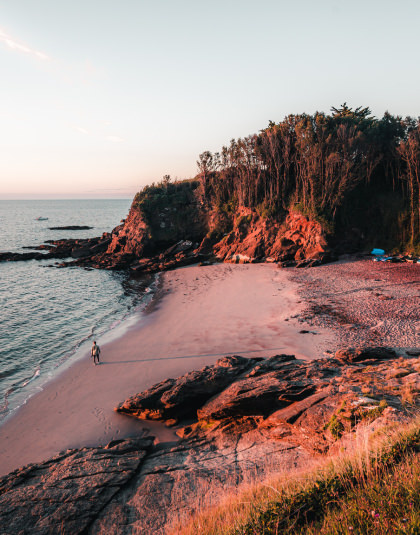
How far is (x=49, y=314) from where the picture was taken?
28.4m

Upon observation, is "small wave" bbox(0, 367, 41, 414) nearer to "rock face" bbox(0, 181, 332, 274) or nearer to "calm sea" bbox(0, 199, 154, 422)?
"calm sea" bbox(0, 199, 154, 422)

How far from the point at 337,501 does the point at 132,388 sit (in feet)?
42.4

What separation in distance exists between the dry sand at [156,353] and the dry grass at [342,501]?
23.3 feet

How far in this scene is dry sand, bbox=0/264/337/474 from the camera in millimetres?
12930

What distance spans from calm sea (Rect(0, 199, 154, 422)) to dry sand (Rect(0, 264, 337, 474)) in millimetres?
2076

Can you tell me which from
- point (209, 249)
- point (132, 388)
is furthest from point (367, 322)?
point (209, 249)

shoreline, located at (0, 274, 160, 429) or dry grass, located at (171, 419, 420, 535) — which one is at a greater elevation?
dry grass, located at (171, 419, 420, 535)

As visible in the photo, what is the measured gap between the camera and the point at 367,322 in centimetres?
2108

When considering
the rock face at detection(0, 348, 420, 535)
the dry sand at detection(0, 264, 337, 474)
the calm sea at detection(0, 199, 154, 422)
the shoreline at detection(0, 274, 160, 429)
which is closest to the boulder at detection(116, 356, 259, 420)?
the rock face at detection(0, 348, 420, 535)

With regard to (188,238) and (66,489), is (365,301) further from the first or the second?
(188,238)

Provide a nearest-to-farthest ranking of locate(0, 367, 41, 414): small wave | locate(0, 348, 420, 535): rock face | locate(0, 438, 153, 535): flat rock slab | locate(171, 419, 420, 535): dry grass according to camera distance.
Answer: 1. locate(171, 419, 420, 535): dry grass
2. locate(0, 438, 153, 535): flat rock slab
3. locate(0, 348, 420, 535): rock face
4. locate(0, 367, 41, 414): small wave

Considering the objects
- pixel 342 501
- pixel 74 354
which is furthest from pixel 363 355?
pixel 74 354

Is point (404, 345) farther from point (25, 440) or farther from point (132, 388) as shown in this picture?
point (25, 440)

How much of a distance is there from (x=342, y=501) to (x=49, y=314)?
95.4ft
